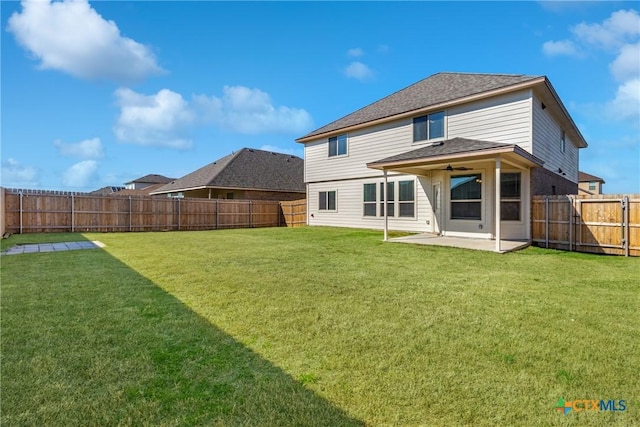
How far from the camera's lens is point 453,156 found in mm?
9211

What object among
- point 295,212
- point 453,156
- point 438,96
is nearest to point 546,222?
point 453,156

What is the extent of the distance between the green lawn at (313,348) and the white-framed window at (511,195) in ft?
16.3

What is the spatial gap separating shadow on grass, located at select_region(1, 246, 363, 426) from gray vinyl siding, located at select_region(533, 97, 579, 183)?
10997mm

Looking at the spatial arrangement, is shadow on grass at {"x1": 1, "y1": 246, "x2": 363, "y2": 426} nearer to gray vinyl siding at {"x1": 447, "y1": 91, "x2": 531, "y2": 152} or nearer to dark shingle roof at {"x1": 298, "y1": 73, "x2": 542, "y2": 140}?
gray vinyl siding at {"x1": 447, "y1": 91, "x2": 531, "y2": 152}

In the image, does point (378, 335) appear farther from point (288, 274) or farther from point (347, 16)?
point (347, 16)

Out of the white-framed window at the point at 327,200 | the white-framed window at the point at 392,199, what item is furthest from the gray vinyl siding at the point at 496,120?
the white-framed window at the point at 327,200

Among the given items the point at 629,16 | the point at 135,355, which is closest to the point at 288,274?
the point at 135,355

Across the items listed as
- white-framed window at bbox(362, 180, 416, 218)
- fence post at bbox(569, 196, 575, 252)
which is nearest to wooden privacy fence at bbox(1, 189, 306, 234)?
white-framed window at bbox(362, 180, 416, 218)

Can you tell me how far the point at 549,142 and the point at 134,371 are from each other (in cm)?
1408

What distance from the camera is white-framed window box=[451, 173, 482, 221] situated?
433 inches

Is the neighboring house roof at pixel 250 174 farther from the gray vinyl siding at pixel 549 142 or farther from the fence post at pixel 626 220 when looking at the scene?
the fence post at pixel 626 220

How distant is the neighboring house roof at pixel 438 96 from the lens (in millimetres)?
10461

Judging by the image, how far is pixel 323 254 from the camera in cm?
805

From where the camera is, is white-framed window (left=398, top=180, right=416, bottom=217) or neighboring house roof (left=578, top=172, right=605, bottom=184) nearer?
white-framed window (left=398, top=180, right=416, bottom=217)
